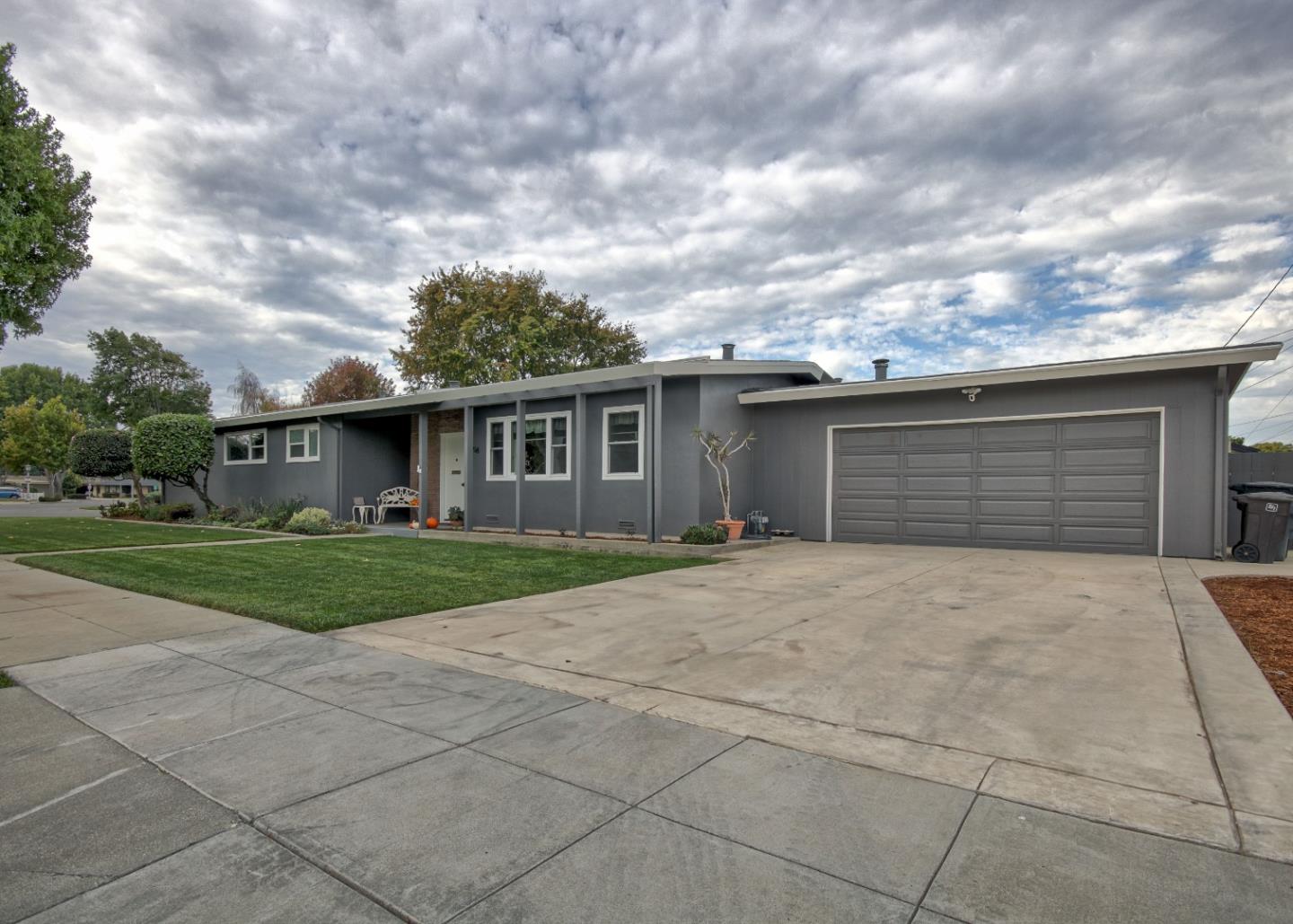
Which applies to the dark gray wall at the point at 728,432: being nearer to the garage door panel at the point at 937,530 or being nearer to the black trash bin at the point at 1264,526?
the garage door panel at the point at 937,530

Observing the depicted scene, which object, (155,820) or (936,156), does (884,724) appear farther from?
(936,156)

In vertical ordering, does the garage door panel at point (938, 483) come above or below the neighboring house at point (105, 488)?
above

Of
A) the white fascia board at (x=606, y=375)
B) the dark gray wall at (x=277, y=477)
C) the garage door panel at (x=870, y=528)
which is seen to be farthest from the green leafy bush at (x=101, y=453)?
the garage door panel at (x=870, y=528)

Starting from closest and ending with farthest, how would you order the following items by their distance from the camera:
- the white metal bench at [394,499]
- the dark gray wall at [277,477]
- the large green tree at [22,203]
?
the large green tree at [22,203] < the white metal bench at [394,499] < the dark gray wall at [277,477]

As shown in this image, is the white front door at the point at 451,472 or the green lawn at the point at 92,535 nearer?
the green lawn at the point at 92,535

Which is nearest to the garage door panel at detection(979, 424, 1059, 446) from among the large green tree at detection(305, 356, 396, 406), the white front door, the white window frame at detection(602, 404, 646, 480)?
the white window frame at detection(602, 404, 646, 480)

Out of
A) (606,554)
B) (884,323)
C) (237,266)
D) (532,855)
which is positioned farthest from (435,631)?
(237,266)

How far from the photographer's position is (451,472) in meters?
16.4

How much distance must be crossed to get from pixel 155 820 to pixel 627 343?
1215 inches

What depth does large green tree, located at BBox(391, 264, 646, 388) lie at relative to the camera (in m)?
29.5

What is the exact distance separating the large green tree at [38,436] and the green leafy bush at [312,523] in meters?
40.9

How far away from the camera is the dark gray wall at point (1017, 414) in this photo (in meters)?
9.61

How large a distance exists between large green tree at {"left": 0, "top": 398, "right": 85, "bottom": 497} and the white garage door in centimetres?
5201

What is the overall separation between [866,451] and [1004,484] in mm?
2304
